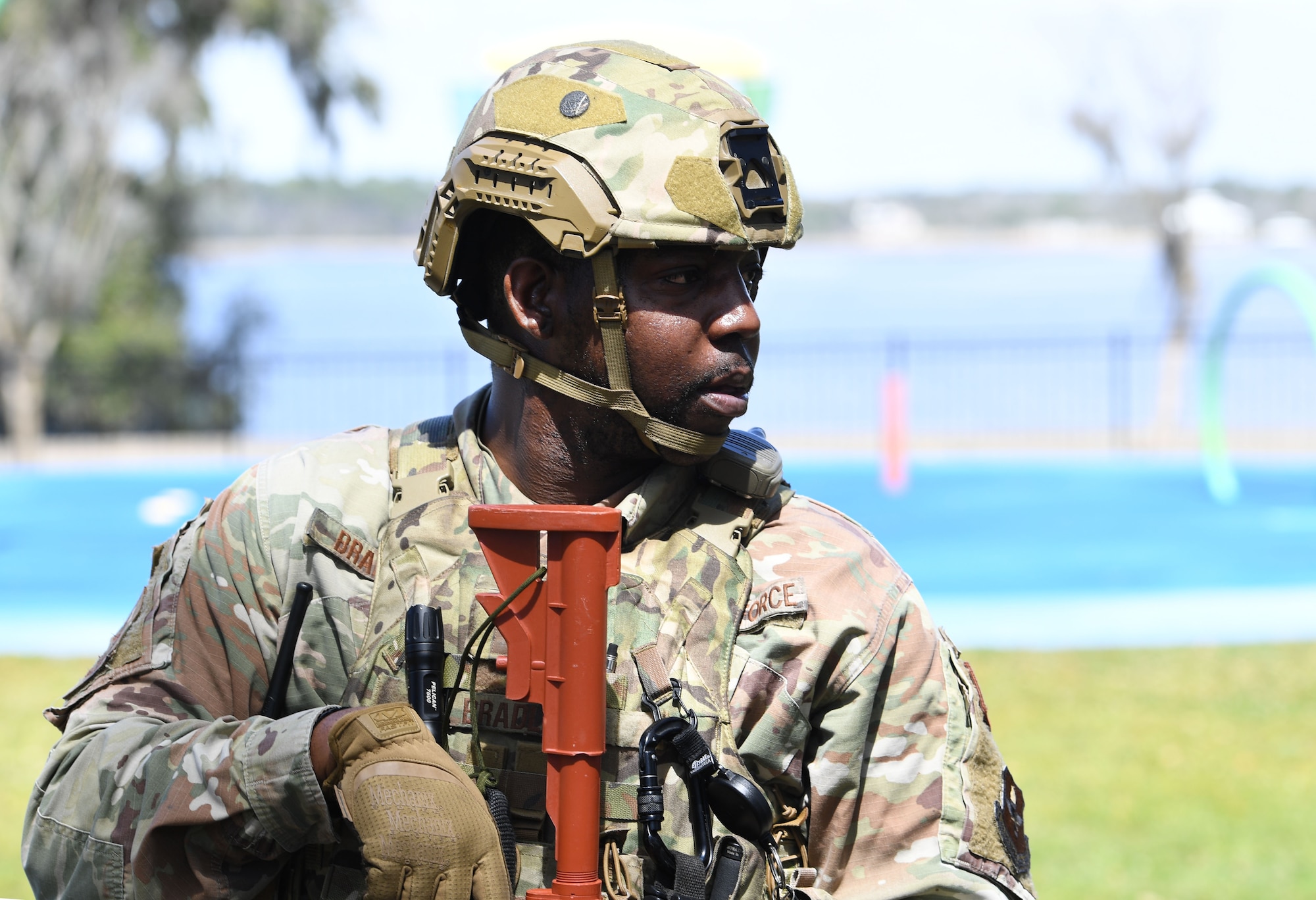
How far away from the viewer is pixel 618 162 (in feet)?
7.86

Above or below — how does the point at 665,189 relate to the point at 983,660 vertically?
above

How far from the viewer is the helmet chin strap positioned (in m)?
2.39

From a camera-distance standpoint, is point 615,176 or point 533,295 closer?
point 615,176

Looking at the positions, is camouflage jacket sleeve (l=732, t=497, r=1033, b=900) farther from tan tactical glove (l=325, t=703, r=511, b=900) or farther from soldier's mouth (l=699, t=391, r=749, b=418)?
tan tactical glove (l=325, t=703, r=511, b=900)

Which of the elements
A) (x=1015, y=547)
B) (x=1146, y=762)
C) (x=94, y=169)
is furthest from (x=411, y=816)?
(x=94, y=169)

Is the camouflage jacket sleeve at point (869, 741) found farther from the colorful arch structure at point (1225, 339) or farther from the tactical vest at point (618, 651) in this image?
the colorful arch structure at point (1225, 339)

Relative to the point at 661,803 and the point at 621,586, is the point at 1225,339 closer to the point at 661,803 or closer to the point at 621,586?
the point at 621,586

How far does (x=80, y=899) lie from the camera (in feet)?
7.39

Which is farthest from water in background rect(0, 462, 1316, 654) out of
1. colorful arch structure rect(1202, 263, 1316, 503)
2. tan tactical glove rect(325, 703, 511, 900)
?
tan tactical glove rect(325, 703, 511, 900)

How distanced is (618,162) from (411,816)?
1065 mm

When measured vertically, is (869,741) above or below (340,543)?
below

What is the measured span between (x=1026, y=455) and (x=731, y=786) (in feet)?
50.7

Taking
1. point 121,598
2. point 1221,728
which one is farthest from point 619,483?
point 121,598

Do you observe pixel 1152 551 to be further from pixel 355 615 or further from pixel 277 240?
pixel 277 240
